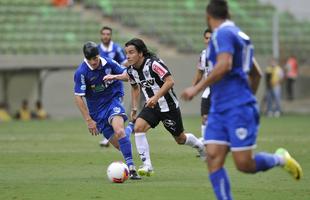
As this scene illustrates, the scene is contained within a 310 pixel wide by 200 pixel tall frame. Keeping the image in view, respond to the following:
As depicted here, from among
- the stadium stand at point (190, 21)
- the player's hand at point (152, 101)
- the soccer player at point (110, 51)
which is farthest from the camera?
the stadium stand at point (190, 21)

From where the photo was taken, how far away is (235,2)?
41.7 m

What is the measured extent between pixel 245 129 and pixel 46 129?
17.2 m

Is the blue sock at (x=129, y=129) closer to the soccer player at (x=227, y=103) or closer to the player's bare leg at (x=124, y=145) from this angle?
the player's bare leg at (x=124, y=145)

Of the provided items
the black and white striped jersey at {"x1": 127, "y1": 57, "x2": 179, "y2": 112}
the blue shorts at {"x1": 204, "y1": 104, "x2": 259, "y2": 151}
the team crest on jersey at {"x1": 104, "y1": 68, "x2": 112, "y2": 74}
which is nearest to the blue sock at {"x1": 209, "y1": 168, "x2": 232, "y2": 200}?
the blue shorts at {"x1": 204, "y1": 104, "x2": 259, "y2": 151}

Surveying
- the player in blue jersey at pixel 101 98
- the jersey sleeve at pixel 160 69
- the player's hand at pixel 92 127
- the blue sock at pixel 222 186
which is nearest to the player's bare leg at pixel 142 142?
the player in blue jersey at pixel 101 98

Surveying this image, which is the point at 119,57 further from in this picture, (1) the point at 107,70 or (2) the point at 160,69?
(2) the point at 160,69

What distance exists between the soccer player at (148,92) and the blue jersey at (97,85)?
1.20 ft

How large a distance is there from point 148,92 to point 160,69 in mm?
544

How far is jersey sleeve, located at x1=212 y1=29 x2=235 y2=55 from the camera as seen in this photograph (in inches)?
336

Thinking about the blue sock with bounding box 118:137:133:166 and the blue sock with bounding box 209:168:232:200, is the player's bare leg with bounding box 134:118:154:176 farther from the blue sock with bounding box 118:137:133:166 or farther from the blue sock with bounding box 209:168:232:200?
the blue sock with bounding box 209:168:232:200

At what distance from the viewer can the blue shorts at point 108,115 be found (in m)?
13.2

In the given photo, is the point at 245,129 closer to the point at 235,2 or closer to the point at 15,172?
the point at 15,172

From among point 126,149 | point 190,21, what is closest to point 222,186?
point 126,149

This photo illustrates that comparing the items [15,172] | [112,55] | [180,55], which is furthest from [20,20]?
[15,172]
